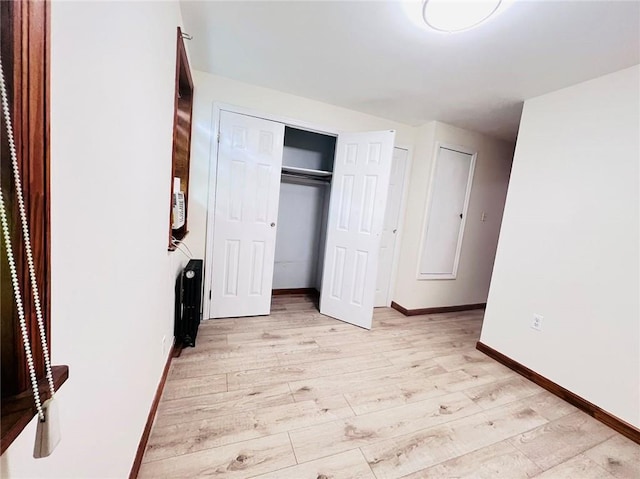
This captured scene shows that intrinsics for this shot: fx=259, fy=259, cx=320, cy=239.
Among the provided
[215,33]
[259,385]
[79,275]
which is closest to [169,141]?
[215,33]

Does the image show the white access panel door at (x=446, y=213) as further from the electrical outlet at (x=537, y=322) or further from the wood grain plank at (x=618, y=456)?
the wood grain plank at (x=618, y=456)

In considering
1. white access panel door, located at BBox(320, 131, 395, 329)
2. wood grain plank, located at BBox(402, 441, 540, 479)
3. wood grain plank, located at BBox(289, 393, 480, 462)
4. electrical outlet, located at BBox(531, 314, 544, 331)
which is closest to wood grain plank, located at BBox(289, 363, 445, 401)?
wood grain plank, located at BBox(289, 393, 480, 462)

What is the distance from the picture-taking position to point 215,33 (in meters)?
1.66

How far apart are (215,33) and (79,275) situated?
176 centimetres

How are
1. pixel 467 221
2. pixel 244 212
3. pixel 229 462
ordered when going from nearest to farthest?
pixel 229 462
pixel 244 212
pixel 467 221

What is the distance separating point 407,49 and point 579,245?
1.75 meters

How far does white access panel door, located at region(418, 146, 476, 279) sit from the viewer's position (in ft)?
9.52

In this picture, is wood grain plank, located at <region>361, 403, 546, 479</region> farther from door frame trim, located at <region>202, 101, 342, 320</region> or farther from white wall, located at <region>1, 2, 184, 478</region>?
door frame trim, located at <region>202, 101, 342, 320</region>

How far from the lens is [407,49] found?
163 cm

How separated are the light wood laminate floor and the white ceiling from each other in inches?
85.9

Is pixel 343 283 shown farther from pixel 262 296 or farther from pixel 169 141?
pixel 169 141

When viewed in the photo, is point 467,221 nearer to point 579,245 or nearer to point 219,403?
point 579,245

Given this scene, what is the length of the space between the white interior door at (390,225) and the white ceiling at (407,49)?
724mm

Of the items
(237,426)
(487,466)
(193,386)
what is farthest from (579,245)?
(193,386)
